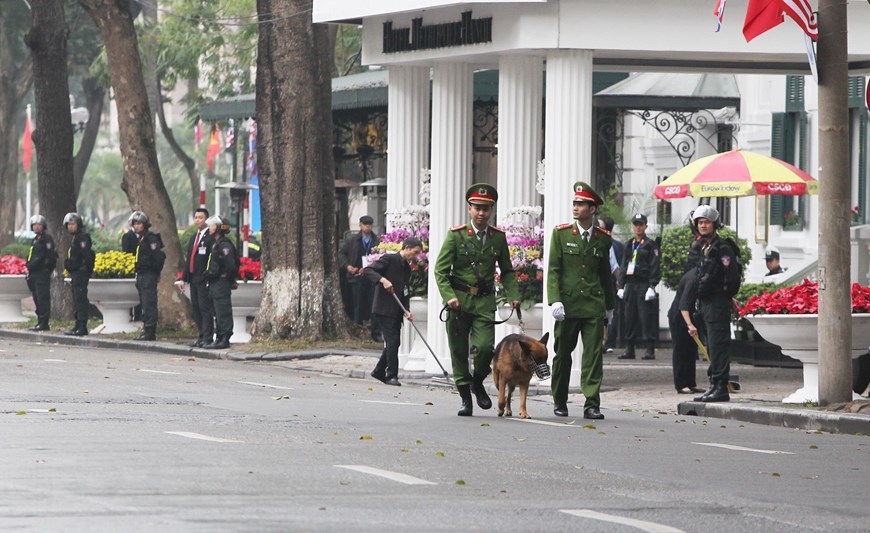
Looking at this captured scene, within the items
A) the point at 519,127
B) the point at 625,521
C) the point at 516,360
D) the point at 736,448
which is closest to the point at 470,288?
the point at 516,360

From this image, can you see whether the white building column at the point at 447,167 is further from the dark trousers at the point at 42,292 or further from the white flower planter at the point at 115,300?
the dark trousers at the point at 42,292

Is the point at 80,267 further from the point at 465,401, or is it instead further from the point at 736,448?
the point at 736,448

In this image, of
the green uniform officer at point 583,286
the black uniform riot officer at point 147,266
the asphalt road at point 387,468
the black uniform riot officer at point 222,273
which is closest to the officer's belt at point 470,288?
the green uniform officer at point 583,286

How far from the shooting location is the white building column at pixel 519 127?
22.4 m

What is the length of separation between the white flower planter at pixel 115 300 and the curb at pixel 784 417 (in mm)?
14707

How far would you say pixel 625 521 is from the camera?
9711 millimetres

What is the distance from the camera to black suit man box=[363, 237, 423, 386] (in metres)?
21.8

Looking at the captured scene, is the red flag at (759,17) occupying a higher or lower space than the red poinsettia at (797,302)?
higher

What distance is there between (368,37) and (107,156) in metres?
109

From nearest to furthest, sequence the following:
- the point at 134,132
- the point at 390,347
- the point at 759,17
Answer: the point at 759,17, the point at 390,347, the point at 134,132

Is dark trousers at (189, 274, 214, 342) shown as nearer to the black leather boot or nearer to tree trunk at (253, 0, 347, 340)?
tree trunk at (253, 0, 347, 340)

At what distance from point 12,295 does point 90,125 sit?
23.5 m

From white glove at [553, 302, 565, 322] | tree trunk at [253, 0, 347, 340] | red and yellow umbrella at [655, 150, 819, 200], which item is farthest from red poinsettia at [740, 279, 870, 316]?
tree trunk at [253, 0, 347, 340]

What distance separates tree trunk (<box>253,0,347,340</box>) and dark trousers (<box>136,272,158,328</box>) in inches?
85.2
